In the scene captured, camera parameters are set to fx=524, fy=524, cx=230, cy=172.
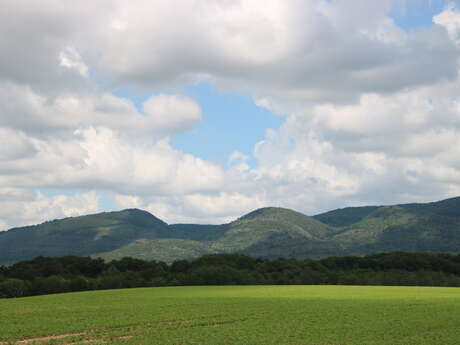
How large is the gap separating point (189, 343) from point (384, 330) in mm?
19457

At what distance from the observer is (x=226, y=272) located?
15625cm

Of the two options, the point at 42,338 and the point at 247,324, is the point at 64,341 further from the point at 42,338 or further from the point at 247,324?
the point at 247,324

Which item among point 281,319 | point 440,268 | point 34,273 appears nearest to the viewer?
point 281,319

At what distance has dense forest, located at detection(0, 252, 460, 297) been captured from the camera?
466ft

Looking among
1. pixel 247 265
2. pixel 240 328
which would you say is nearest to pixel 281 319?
pixel 240 328

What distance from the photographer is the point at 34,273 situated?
15488 centimetres

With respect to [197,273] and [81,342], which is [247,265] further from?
[81,342]

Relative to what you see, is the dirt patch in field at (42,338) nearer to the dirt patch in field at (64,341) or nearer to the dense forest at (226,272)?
the dirt patch in field at (64,341)

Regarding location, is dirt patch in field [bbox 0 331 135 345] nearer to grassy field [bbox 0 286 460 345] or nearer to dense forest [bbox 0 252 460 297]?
grassy field [bbox 0 286 460 345]

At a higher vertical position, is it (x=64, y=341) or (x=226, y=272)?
(x=226, y=272)

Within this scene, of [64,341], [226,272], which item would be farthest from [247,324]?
[226,272]

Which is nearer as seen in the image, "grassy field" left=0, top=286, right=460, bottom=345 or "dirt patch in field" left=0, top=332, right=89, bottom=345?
"dirt patch in field" left=0, top=332, right=89, bottom=345

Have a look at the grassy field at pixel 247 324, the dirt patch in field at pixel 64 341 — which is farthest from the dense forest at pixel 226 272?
the dirt patch in field at pixel 64 341

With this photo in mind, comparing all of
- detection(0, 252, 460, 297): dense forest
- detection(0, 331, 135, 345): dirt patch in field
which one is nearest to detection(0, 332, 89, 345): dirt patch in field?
detection(0, 331, 135, 345): dirt patch in field
